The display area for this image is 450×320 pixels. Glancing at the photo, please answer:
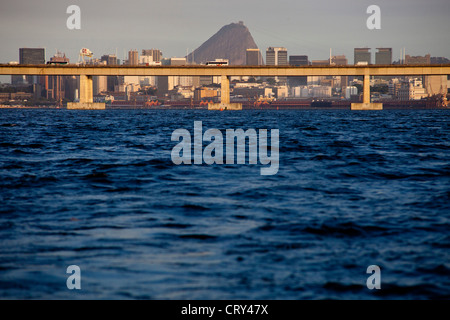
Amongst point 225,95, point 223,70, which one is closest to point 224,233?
point 223,70

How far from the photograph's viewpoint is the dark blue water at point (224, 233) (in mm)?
8453

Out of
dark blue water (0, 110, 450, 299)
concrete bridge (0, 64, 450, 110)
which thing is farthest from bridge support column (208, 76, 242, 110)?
dark blue water (0, 110, 450, 299)

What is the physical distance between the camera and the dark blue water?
8.45m

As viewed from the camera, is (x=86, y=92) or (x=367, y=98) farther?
(x=367, y=98)

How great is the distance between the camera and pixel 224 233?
11.4 meters

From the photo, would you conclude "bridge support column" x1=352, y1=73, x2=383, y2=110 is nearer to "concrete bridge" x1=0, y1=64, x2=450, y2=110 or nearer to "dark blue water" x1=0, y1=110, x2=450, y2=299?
"concrete bridge" x1=0, y1=64, x2=450, y2=110

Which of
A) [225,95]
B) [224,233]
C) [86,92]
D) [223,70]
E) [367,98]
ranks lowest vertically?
[224,233]

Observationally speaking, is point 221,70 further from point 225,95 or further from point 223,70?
point 225,95

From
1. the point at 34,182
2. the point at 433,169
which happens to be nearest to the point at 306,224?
the point at 34,182

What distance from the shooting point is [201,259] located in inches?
377

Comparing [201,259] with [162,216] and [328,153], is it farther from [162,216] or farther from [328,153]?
[328,153]

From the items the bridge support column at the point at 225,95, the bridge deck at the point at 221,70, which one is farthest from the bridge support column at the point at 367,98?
the bridge support column at the point at 225,95
